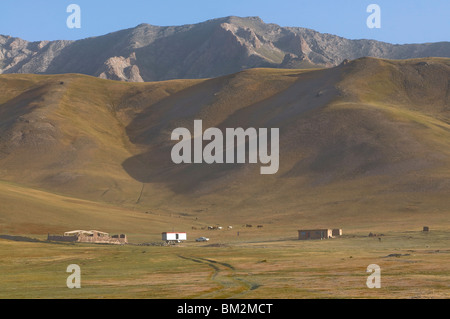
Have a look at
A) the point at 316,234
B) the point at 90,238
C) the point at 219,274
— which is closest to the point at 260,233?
the point at 316,234

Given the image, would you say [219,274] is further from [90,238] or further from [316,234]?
[316,234]

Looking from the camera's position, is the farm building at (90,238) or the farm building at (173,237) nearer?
the farm building at (90,238)

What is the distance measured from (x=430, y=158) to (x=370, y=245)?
9990cm

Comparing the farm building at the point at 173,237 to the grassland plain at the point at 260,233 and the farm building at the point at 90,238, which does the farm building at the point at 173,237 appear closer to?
the grassland plain at the point at 260,233

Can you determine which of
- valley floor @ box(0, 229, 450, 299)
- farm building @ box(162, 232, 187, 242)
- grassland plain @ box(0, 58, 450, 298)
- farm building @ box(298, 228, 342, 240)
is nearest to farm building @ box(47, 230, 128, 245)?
grassland plain @ box(0, 58, 450, 298)

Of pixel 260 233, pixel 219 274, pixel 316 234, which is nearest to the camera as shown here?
pixel 219 274

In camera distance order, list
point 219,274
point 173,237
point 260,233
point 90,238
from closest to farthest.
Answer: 1. point 219,274
2. point 90,238
3. point 173,237
4. point 260,233

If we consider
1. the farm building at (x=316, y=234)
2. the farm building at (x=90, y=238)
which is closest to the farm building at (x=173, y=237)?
the farm building at (x=90, y=238)

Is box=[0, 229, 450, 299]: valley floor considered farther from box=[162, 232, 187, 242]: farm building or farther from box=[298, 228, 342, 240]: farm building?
box=[162, 232, 187, 242]: farm building

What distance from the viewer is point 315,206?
166875mm

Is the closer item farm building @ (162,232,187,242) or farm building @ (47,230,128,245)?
farm building @ (47,230,128,245)

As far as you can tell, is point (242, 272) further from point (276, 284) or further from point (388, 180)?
point (388, 180)

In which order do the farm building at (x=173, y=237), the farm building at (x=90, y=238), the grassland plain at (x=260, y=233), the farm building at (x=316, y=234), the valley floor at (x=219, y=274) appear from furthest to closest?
the farm building at (x=173, y=237) → the farm building at (x=316, y=234) → the farm building at (x=90, y=238) → the grassland plain at (x=260, y=233) → the valley floor at (x=219, y=274)
